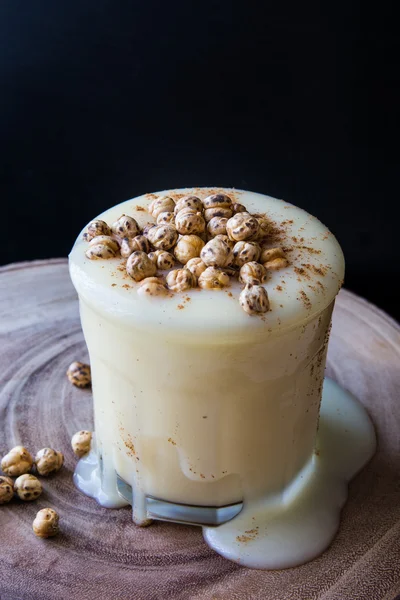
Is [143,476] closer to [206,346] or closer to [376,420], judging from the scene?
[206,346]

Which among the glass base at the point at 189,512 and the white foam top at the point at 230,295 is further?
the glass base at the point at 189,512

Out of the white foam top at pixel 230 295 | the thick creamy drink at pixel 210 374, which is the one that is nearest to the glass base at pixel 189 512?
the thick creamy drink at pixel 210 374

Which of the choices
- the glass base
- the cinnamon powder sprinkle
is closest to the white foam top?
the cinnamon powder sprinkle

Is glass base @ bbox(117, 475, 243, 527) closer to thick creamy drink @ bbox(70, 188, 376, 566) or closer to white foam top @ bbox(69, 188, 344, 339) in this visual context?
thick creamy drink @ bbox(70, 188, 376, 566)

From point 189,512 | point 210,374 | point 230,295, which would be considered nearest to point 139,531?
point 189,512

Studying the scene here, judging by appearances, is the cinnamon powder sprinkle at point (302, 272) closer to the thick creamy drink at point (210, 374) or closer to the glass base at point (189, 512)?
the thick creamy drink at point (210, 374)

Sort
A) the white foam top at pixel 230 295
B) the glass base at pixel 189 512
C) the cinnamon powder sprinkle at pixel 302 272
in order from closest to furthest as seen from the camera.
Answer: the white foam top at pixel 230 295
the cinnamon powder sprinkle at pixel 302 272
the glass base at pixel 189 512

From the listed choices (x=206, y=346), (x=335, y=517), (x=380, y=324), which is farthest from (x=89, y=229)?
(x=380, y=324)

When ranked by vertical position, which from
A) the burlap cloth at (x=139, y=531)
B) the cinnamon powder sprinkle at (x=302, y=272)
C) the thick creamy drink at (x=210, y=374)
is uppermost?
the cinnamon powder sprinkle at (x=302, y=272)
